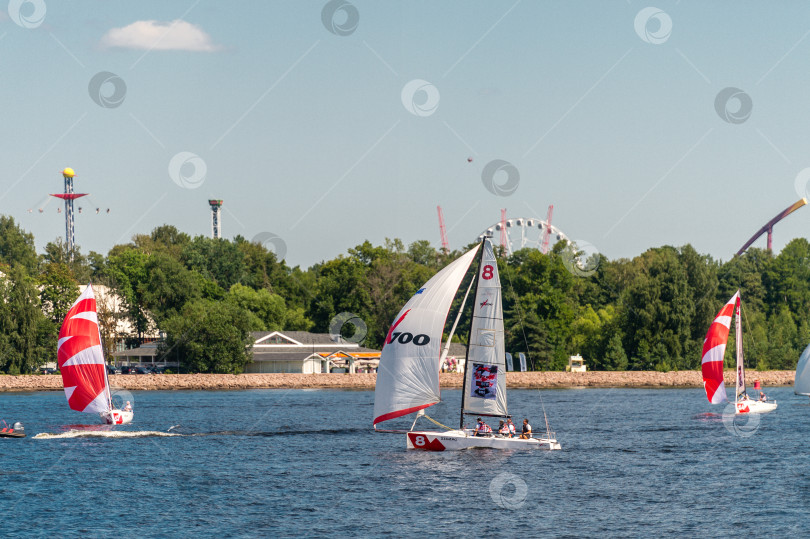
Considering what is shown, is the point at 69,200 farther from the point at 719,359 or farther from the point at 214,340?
the point at 719,359

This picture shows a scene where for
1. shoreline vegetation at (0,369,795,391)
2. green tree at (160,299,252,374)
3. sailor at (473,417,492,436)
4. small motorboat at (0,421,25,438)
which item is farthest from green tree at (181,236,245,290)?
sailor at (473,417,492,436)

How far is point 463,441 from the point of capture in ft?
162

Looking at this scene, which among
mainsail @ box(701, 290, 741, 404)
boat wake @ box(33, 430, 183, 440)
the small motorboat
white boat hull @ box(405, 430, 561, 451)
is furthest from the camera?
mainsail @ box(701, 290, 741, 404)

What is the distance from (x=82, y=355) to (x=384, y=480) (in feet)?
86.9

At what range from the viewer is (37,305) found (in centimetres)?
12250

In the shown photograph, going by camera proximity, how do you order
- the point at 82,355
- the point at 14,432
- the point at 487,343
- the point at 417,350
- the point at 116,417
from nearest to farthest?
the point at 417,350 → the point at 487,343 → the point at 14,432 → the point at 82,355 → the point at 116,417

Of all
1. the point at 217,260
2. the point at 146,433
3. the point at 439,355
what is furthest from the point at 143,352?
the point at 439,355

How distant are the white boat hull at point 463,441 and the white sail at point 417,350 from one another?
2.84m

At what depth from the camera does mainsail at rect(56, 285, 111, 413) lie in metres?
61.1

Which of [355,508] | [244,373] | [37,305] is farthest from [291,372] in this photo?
[355,508]

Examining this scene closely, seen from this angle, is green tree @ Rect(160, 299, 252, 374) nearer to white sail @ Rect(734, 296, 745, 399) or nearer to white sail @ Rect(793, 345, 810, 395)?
white sail @ Rect(734, 296, 745, 399)

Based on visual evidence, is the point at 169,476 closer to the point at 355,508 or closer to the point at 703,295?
the point at 355,508

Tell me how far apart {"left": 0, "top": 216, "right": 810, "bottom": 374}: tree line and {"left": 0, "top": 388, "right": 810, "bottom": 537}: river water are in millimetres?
52598

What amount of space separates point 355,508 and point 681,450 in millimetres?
24938
